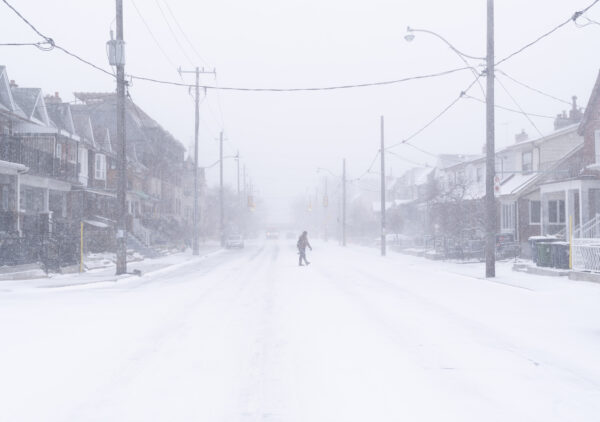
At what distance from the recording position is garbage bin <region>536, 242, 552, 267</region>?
20359 mm

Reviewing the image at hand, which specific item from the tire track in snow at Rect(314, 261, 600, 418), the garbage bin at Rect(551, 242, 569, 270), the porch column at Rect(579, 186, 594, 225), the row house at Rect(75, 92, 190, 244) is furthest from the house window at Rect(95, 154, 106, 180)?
the garbage bin at Rect(551, 242, 569, 270)

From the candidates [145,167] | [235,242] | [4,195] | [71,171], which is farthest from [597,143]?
[145,167]

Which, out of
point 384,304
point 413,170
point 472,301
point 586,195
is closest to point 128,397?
point 384,304

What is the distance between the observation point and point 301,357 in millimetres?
7727

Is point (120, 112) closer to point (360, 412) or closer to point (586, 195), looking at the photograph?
point (360, 412)

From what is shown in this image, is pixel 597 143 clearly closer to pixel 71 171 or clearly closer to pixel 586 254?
pixel 586 254

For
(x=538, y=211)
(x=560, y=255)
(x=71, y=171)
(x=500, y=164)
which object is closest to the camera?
(x=560, y=255)

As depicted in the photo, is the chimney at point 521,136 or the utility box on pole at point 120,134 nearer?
the utility box on pole at point 120,134

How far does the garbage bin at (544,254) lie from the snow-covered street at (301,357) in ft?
18.7

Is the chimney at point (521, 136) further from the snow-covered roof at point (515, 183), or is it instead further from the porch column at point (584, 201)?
the porch column at point (584, 201)

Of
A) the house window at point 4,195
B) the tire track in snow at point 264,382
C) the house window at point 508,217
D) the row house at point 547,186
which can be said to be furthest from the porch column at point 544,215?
the house window at point 4,195

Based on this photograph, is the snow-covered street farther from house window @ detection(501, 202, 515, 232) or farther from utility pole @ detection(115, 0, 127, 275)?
house window @ detection(501, 202, 515, 232)

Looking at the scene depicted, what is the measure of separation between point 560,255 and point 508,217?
18.5m

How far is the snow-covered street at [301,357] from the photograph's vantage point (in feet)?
18.5
